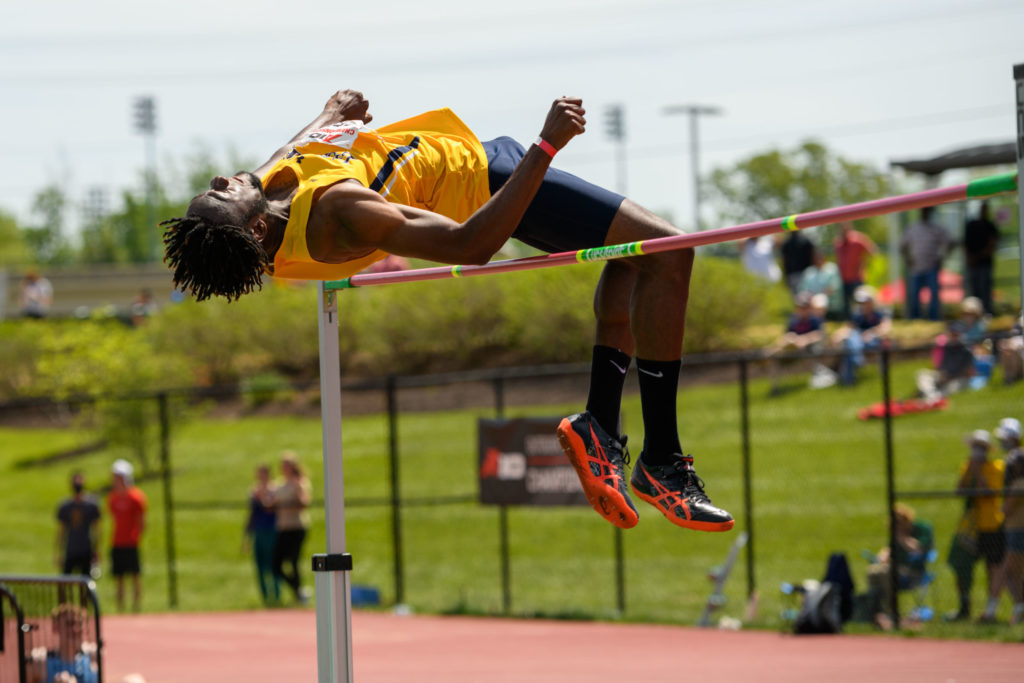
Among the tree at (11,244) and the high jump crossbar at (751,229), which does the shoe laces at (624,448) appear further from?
the tree at (11,244)

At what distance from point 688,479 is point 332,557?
136 cm

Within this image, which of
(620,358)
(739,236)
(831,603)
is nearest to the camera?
(739,236)

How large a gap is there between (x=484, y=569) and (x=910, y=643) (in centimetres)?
718

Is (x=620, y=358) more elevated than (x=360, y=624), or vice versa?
(x=620, y=358)

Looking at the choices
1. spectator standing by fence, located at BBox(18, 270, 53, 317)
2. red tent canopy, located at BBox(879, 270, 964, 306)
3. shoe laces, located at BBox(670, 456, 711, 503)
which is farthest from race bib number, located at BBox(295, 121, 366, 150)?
spectator standing by fence, located at BBox(18, 270, 53, 317)

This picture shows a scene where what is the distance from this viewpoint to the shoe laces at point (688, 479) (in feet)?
14.8

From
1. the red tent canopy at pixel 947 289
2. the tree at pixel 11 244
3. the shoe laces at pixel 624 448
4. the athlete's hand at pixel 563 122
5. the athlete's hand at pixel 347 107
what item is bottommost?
the shoe laces at pixel 624 448

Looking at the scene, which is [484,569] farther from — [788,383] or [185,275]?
[185,275]

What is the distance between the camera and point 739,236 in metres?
3.62

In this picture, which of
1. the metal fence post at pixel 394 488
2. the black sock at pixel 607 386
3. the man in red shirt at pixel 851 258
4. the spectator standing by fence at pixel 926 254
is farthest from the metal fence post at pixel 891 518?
the man in red shirt at pixel 851 258

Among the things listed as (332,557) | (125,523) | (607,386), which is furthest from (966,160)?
(332,557)

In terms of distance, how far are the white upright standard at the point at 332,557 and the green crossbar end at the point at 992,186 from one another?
235 cm

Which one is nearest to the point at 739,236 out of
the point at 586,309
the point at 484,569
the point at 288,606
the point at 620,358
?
the point at 620,358

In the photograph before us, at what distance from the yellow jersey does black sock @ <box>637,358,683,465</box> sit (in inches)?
35.7
